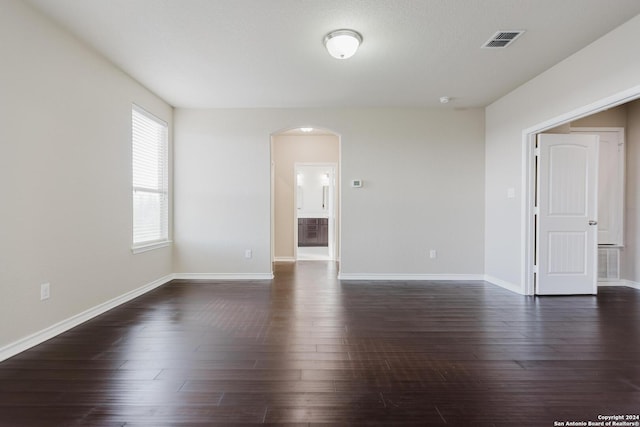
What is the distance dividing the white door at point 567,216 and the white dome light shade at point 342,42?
2.78 meters

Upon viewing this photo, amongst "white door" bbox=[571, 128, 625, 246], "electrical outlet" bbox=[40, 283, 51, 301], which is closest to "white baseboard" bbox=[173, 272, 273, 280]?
"electrical outlet" bbox=[40, 283, 51, 301]

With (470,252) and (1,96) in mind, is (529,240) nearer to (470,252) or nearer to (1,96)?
(470,252)

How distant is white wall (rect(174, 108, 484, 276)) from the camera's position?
16.3 feet

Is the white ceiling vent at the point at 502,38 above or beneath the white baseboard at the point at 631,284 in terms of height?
above

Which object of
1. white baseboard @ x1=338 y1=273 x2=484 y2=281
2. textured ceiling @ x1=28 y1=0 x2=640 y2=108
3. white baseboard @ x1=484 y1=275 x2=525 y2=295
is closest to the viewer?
textured ceiling @ x1=28 y1=0 x2=640 y2=108

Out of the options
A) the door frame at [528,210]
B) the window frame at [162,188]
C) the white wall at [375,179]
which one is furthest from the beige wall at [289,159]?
the door frame at [528,210]

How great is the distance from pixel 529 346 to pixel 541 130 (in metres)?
2.62

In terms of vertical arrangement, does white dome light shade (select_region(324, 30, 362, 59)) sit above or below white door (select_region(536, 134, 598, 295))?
above

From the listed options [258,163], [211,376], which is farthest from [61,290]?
[258,163]

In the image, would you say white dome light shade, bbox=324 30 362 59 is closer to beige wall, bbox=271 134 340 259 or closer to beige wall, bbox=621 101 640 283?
beige wall, bbox=271 134 340 259

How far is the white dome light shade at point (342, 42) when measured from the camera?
9.10 feet

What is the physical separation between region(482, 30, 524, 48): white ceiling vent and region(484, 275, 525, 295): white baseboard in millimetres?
2962

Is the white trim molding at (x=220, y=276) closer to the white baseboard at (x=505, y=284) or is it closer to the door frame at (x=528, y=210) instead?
the white baseboard at (x=505, y=284)

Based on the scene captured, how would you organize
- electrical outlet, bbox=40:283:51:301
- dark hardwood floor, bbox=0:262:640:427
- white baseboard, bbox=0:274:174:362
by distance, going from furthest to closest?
1. electrical outlet, bbox=40:283:51:301
2. white baseboard, bbox=0:274:174:362
3. dark hardwood floor, bbox=0:262:640:427
